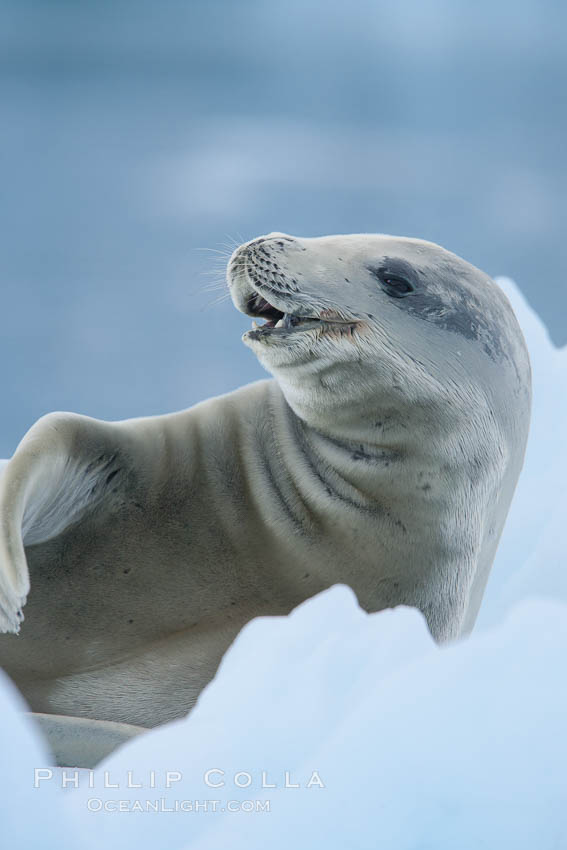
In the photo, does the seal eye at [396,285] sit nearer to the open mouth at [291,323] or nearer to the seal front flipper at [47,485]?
the open mouth at [291,323]

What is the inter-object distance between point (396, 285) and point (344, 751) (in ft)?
3.83

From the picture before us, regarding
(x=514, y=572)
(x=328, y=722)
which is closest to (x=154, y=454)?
(x=328, y=722)

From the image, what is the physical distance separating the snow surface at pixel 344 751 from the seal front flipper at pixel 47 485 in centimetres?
35

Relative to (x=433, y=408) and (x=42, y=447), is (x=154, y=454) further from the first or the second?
(x=433, y=408)

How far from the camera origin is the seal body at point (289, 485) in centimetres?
269

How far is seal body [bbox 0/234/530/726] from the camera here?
269 centimetres

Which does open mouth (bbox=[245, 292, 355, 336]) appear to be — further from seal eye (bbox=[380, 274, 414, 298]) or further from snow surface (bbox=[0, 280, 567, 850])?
snow surface (bbox=[0, 280, 567, 850])

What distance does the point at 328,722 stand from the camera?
6.95ft

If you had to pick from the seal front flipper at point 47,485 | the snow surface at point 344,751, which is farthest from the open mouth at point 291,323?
the snow surface at point 344,751

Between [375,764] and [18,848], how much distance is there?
0.56 m

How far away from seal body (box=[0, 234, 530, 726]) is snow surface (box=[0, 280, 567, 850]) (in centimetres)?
50

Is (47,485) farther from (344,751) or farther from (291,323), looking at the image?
(344,751)

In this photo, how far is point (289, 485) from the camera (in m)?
2.92

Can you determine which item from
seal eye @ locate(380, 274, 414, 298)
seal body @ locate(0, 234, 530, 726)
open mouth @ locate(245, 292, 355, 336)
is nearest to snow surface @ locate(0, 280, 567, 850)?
seal body @ locate(0, 234, 530, 726)
